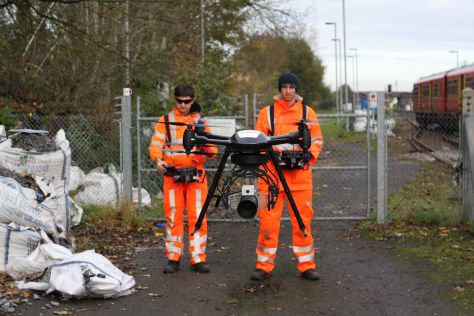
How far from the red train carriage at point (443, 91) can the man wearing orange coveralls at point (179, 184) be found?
54.6 ft

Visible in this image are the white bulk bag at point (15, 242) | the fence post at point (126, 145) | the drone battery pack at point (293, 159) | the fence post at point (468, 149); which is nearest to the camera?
the drone battery pack at point (293, 159)

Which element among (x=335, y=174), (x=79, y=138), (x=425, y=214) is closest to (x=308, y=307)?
(x=425, y=214)

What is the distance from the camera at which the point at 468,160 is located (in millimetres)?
9719

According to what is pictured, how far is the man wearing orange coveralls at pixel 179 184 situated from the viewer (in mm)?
7609

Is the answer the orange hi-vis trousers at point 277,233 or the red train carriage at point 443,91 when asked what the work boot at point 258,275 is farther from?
the red train carriage at point 443,91

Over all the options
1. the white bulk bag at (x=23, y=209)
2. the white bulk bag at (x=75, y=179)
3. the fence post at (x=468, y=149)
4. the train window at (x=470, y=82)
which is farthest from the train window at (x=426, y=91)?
the white bulk bag at (x=23, y=209)

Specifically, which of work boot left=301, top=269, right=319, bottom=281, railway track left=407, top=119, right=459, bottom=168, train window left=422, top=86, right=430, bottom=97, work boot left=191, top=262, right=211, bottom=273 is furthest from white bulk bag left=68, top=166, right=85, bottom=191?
train window left=422, top=86, right=430, bottom=97

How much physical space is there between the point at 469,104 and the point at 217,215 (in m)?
3.86

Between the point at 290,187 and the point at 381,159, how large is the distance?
3113 millimetres

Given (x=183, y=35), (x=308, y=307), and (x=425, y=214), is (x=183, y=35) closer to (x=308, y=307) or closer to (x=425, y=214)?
(x=425, y=214)

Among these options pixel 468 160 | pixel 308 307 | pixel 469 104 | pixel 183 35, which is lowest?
pixel 308 307

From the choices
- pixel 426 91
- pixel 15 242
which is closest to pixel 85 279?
pixel 15 242

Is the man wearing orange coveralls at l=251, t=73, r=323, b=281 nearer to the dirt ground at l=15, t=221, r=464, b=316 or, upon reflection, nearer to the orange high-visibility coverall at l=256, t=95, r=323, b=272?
the orange high-visibility coverall at l=256, t=95, r=323, b=272

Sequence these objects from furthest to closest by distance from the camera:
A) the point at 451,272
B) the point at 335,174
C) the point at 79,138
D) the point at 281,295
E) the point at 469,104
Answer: the point at 335,174 → the point at 79,138 → the point at 469,104 → the point at 451,272 → the point at 281,295
